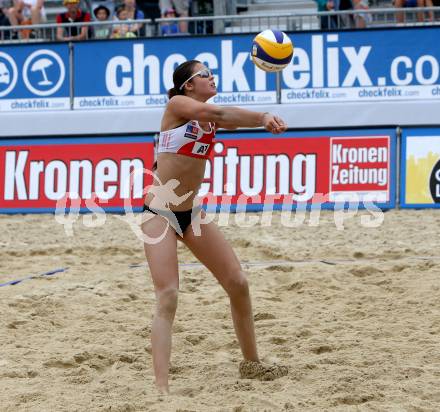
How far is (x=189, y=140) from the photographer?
5559mm

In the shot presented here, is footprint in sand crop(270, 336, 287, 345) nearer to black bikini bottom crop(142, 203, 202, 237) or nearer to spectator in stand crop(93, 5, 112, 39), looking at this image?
black bikini bottom crop(142, 203, 202, 237)

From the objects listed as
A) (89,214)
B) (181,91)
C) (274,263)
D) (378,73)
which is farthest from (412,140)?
(181,91)

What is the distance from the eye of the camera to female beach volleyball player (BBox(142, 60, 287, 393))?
5449mm

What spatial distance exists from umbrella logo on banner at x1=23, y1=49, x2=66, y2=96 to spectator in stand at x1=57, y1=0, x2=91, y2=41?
427 mm

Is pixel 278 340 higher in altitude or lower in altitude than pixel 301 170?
lower

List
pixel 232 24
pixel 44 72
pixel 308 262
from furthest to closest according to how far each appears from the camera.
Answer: pixel 232 24 < pixel 44 72 < pixel 308 262

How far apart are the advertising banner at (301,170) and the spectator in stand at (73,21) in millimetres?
2864

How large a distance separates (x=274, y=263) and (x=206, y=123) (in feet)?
14.0

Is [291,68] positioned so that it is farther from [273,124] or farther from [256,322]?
[273,124]

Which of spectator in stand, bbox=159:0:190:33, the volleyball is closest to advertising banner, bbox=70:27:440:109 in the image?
spectator in stand, bbox=159:0:190:33

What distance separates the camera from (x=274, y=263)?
379 inches

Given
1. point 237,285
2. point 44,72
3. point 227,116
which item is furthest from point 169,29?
point 227,116

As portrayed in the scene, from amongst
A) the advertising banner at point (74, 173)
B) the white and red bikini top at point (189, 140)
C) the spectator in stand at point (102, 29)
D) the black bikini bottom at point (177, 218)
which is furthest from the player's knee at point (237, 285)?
the spectator in stand at point (102, 29)

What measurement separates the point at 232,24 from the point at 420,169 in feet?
12.1
